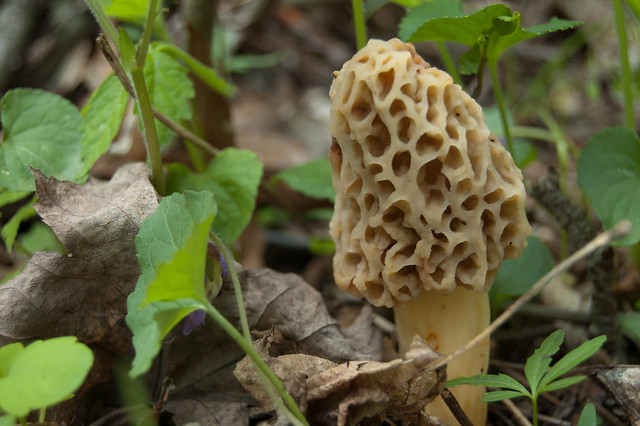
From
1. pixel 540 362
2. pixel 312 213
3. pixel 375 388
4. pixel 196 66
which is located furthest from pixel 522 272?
pixel 312 213

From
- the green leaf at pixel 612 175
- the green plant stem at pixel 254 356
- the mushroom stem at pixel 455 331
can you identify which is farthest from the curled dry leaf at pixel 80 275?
the green leaf at pixel 612 175

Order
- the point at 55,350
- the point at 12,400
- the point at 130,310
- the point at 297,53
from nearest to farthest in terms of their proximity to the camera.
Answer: the point at 12,400, the point at 55,350, the point at 130,310, the point at 297,53

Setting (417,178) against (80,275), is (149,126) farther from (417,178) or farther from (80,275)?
(417,178)

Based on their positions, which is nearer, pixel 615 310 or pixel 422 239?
pixel 422 239

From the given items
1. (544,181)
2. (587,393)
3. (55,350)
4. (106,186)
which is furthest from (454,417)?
(106,186)

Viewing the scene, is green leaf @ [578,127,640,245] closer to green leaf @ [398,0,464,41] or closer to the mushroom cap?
the mushroom cap

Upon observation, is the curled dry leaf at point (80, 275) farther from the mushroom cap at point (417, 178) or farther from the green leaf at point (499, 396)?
the green leaf at point (499, 396)

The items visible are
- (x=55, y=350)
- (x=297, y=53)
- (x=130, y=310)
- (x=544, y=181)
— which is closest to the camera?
(x=55, y=350)

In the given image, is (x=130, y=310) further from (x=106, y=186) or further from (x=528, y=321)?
(x=528, y=321)
